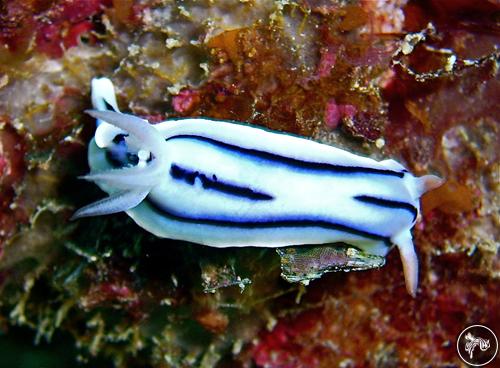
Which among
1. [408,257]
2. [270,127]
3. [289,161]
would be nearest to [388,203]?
[408,257]

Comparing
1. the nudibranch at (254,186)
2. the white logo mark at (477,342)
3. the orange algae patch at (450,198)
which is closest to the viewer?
the nudibranch at (254,186)

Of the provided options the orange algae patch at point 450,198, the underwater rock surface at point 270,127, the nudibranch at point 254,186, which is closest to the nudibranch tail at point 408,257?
the nudibranch at point 254,186

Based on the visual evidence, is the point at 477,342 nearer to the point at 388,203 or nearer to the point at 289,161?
the point at 388,203

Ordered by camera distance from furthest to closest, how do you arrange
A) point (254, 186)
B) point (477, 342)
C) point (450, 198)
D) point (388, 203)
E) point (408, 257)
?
point (477, 342) → point (450, 198) → point (408, 257) → point (388, 203) → point (254, 186)

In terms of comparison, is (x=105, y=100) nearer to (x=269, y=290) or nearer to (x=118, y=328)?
(x=269, y=290)

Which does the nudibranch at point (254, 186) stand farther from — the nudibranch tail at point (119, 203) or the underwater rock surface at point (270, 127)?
the underwater rock surface at point (270, 127)

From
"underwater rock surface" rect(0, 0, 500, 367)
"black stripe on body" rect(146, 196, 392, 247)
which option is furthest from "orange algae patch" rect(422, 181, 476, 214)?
"black stripe on body" rect(146, 196, 392, 247)

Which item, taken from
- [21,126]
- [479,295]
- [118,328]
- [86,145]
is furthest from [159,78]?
[479,295]
